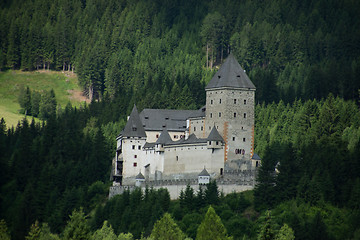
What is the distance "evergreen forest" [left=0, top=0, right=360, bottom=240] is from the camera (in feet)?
280

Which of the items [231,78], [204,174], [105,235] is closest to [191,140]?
[204,174]

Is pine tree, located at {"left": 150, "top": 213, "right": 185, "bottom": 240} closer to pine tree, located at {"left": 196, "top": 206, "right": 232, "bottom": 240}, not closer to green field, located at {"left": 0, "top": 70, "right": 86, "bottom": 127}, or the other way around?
pine tree, located at {"left": 196, "top": 206, "right": 232, "bottom": 240}

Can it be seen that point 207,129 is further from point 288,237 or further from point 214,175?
point 288,237

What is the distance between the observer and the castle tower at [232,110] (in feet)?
312

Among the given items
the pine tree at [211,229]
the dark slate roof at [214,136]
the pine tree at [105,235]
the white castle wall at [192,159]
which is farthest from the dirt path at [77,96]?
the pine tree at [211,229]

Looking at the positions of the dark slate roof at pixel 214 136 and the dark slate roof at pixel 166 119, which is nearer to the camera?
the dark slate roof at pixel 214 136

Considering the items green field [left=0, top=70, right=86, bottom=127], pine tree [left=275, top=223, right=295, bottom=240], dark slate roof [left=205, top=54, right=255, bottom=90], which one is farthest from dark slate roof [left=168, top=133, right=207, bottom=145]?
green field [left=0, top=70, right=86, bottom=127]

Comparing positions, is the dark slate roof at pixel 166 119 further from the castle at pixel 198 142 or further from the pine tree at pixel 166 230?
the pine tree at pixel 166 230

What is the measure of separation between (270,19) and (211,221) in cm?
10371

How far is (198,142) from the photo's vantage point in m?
94.9

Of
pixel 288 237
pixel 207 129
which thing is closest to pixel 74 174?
pixel 207 129

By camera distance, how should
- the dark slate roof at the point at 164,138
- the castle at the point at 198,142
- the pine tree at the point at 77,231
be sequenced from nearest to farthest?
the pine tree at the point at 77,231
the castle at the point at 198,142
the dark slate roof at the point at 164,138

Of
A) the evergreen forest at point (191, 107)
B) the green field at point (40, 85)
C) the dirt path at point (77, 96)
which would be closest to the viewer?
the evergreen forest at point (191, 107)

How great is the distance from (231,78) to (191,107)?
24767 mm
